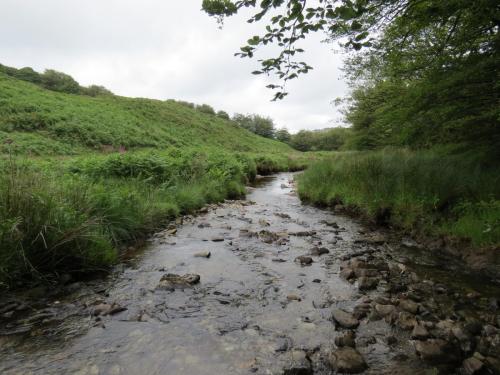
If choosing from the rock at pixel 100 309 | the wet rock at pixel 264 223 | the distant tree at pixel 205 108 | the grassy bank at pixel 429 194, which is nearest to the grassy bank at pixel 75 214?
the rock at pixel 100 309

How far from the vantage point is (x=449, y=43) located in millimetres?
6305

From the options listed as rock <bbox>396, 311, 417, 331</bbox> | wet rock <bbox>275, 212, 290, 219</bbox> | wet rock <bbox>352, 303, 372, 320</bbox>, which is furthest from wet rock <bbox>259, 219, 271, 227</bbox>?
rock <bbox>396, 311, 417, 331</bbox>

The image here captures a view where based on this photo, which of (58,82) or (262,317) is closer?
(262,317)

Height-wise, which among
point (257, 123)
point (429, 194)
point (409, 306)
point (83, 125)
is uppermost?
point (257, 123)

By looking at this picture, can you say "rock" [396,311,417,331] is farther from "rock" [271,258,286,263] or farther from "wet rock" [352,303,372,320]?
"rock" [271,258,286,263]

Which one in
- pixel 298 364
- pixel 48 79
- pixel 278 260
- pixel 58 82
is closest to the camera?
pixel 298 364

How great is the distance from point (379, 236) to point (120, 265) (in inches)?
201

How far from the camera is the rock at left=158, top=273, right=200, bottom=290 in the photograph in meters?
4.16

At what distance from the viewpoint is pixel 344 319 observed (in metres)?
3.31

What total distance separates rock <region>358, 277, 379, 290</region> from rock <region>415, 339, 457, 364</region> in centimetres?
126

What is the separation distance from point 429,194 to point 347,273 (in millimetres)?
3348

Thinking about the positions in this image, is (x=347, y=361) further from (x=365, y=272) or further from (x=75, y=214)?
(x=75, y=214)

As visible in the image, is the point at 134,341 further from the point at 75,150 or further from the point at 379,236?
the point at 75,150

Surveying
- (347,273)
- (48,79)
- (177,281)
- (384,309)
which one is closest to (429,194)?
(347,273)
